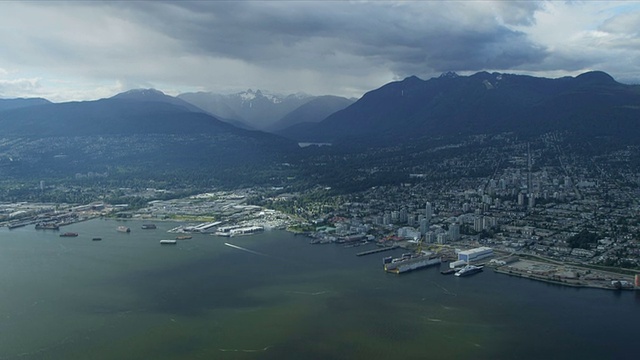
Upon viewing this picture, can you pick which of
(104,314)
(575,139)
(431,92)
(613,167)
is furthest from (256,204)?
(431,92)

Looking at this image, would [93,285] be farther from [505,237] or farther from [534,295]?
[505,237]

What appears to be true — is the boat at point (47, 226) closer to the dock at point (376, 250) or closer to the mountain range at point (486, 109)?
the dock at point (376, 250)

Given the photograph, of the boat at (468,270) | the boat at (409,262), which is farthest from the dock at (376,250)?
the boat at (468,270)

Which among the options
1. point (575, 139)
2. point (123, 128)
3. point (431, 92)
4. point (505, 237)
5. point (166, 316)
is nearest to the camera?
point (166, 316)

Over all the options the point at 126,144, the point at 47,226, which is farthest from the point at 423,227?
the point at 126,144

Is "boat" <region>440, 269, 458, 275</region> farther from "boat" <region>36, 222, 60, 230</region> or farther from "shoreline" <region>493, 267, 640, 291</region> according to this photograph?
"boat" <region>36, 222, 60, 230</region>

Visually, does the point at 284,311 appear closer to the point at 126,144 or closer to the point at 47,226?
the point at 47,226

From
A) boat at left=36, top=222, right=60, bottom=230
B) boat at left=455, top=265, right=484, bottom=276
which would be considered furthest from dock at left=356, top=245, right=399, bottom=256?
boat at left=36, top=222, right=60, bottom=230
